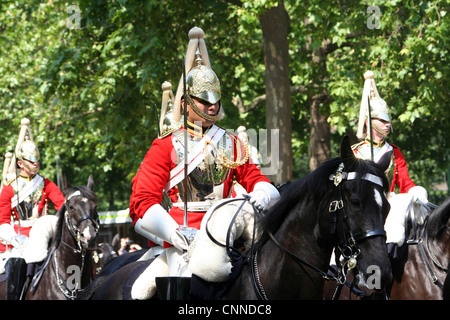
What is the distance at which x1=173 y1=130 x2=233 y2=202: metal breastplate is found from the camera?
210 inches

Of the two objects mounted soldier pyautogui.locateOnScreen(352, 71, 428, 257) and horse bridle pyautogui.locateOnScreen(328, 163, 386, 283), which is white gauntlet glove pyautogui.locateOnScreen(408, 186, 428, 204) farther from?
horse bridle pyautogui.locateOnScreen(328, 163, 386, 283)

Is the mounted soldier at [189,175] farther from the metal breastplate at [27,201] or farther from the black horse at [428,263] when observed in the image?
the metal breastplate at [27,201]

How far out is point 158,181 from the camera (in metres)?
5.23

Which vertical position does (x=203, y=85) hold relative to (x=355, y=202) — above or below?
above

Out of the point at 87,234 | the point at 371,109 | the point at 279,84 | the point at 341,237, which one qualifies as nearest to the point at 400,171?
the point at 371,109

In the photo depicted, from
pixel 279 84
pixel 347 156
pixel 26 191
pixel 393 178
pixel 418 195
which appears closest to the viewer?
pixel 347 156

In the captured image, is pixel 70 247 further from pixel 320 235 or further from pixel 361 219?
pixel 361 219

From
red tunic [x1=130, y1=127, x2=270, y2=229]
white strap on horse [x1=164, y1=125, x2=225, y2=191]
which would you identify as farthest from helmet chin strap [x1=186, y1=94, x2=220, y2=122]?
red tunic [x1=130, y1=127, x2=270, y2=229]

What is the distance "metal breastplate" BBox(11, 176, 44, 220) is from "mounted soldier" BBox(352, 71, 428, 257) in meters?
4.46

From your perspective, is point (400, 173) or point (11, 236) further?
point (11, 236)

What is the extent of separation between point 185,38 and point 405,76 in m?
4.68

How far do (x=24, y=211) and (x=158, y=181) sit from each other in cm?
585
